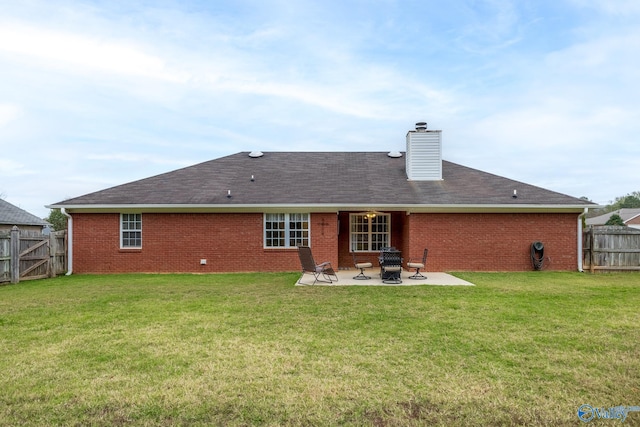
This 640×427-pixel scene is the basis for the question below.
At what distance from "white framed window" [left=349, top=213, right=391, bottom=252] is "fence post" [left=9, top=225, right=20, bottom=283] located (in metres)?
11.1

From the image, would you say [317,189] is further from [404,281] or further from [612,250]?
[612,250]

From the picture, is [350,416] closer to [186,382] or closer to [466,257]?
[186,382]

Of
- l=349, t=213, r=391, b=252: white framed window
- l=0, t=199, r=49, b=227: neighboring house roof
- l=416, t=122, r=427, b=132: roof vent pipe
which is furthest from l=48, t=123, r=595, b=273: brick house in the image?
l=0, t=199, r=49, b=227: neighboring house roof

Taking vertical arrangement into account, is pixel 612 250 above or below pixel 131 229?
below

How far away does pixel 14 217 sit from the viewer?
86.4 feet

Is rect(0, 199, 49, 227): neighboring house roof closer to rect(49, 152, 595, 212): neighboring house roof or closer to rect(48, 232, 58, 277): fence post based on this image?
rect(48, 232, 58, 277): fence post

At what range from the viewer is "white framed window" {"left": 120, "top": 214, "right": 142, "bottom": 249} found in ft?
44.9

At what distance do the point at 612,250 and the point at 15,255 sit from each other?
1965 cm

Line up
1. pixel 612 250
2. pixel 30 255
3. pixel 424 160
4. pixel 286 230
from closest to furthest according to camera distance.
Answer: pixel 30 255 < pixel 612 250 < pixel 286 230 < pixel 424 160

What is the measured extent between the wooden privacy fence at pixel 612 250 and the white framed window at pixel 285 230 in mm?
10109

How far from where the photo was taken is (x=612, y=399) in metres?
3.45

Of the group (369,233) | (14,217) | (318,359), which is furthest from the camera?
(14,217)

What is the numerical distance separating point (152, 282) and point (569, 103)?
18815 millimetres

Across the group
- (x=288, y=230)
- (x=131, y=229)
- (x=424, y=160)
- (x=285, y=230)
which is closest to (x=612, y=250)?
(x=424, y=160)
